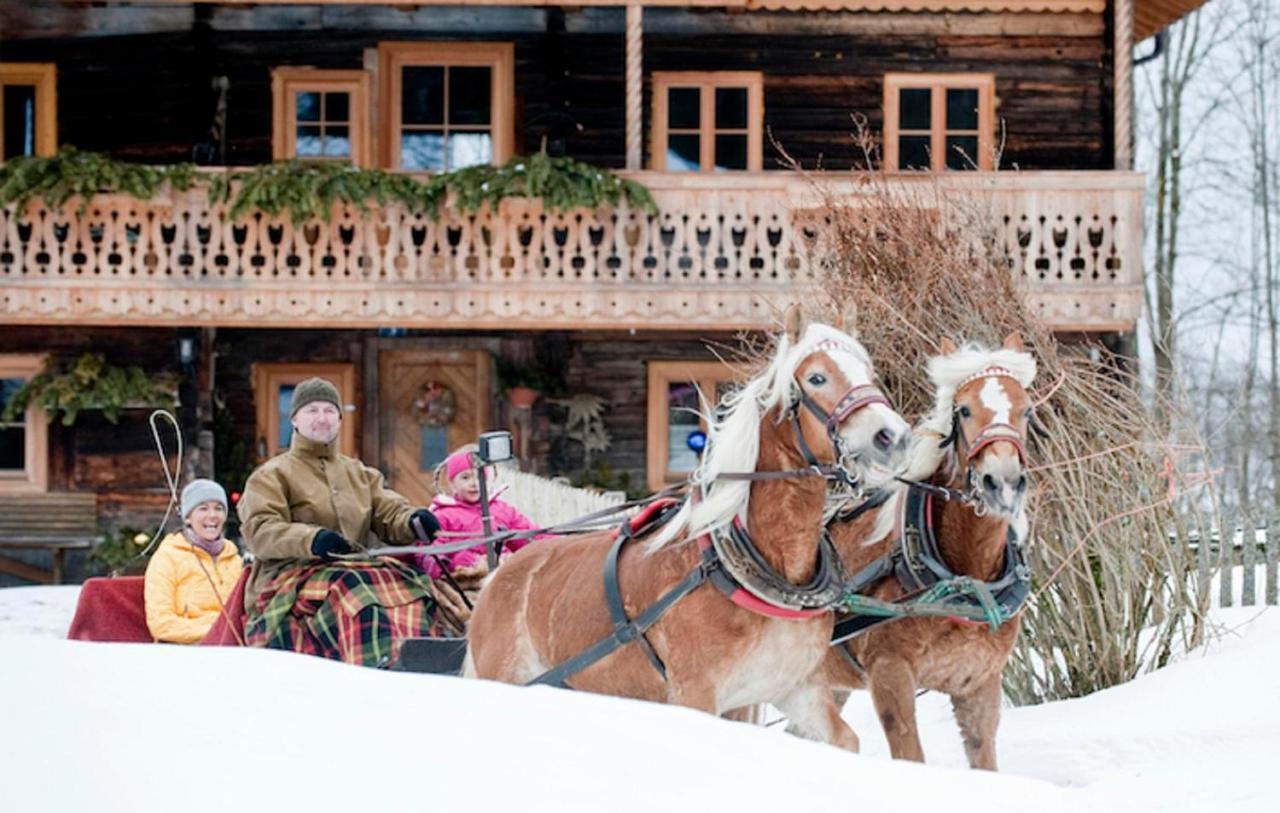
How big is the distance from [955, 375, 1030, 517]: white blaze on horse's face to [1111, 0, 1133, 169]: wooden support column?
1224 centimetres

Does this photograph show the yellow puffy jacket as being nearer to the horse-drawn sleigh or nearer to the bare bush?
the horse-drawn sleigh

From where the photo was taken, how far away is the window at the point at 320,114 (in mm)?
19531

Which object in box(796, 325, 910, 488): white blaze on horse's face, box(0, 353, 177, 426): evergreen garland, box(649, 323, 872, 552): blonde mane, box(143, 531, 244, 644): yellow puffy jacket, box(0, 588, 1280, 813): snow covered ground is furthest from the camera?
box(0, 353, 177, 426): evergreen garland

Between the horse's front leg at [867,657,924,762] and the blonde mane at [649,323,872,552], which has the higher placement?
the blonde mane at [649,323,872,552]

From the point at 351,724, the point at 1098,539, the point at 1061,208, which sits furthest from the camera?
the point at 1061,208

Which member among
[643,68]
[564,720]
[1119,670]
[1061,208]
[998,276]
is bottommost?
[1119,670]

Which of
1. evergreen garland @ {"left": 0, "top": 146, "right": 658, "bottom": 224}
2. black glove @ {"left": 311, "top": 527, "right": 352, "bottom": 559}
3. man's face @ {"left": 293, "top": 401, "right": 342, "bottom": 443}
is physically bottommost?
black glove @ {"left": 311, "top": 527, "right": 352, "bottom": 559}

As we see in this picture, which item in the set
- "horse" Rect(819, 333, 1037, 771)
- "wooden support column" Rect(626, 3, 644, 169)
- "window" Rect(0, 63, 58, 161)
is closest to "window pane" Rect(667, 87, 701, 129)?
"wooden support column" Rect(626, 3, 644, 169)

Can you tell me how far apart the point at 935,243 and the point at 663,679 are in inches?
136

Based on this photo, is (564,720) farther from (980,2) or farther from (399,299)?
(980,2)

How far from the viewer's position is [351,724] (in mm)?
4191

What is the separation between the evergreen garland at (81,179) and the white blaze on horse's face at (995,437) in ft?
39.6

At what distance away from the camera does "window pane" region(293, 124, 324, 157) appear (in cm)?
1972

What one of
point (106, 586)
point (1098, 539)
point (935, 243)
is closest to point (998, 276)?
point (935, 243)
